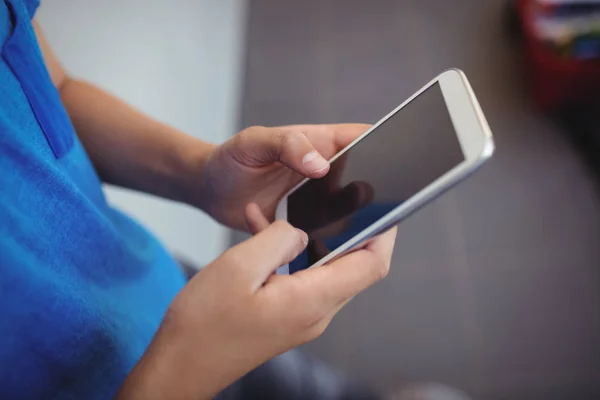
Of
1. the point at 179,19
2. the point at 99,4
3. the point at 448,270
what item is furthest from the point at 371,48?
the point at 99,4

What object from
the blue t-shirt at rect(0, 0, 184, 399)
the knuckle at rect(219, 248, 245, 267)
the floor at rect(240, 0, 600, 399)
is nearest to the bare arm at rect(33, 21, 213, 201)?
the blue t-shirt at rect(0, 0, 184, 399)

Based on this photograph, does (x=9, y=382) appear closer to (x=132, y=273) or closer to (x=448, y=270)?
(x=132, y=273)

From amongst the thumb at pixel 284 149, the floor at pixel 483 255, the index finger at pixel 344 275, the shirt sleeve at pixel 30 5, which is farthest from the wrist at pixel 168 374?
the floor at pixel 483 255

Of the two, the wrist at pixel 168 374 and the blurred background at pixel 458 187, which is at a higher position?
the wrist at pixel 168 374

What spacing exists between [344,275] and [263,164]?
19 centimetres

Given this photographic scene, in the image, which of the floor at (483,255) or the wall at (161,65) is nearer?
the wall at (161,65)

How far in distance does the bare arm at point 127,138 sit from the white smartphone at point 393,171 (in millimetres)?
129

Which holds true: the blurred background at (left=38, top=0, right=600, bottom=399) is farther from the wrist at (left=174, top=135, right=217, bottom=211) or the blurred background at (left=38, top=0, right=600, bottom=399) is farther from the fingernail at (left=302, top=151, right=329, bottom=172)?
the fingernail at (left=302, top=151, right=329, bottom=172)

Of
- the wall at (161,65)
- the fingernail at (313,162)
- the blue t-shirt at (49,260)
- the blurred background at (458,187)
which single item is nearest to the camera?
the blue t-shirt at (49,260)

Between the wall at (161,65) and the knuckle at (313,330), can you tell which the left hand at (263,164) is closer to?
the knuckle at (313,330)

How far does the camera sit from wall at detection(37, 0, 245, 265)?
0.74 m

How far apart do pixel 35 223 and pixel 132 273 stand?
0.47 ft

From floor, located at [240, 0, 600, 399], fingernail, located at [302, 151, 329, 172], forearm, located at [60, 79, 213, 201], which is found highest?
forearm, located at [60, 79, 213, 201]

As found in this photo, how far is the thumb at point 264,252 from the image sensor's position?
0.36m
